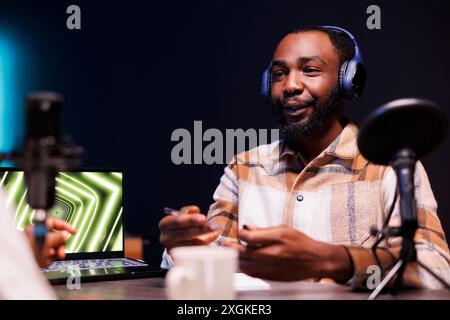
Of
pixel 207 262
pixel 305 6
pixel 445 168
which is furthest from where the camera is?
pixel 305 6

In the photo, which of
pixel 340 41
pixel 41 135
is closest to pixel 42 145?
pixel 41 135

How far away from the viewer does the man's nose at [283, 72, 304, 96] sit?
176cm

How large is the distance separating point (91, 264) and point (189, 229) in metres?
0.38

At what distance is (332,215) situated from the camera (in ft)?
5.38

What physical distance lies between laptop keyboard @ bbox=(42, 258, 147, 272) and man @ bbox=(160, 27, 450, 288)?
0.34ft

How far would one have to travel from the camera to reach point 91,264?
1.48 meters

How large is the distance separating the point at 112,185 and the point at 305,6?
1.45 metres

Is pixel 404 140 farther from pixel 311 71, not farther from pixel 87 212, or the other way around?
pixel 87 212

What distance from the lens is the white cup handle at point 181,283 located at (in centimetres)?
80

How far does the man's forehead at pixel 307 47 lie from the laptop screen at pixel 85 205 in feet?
2.14

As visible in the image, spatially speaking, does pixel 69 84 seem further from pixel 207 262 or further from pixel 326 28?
pixel 207 262

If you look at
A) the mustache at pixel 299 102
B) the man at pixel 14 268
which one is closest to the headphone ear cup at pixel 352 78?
the mustache at pixel 299 102

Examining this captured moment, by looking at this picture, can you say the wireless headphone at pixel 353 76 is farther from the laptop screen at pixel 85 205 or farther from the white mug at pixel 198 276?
the white mug at pixel 198 276

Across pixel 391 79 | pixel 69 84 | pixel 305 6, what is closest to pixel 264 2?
pixel 305 6
